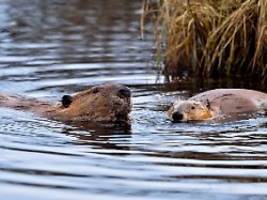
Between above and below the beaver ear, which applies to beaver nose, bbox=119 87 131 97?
above

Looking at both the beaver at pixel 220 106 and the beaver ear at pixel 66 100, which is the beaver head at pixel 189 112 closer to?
the beaver at pixel 220 106

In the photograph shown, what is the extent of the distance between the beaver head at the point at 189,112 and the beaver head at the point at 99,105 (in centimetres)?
44

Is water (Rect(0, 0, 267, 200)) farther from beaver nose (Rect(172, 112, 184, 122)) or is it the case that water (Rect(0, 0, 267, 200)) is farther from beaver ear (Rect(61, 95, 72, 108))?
beaver ear (Rect(61, 95, 72, 108))

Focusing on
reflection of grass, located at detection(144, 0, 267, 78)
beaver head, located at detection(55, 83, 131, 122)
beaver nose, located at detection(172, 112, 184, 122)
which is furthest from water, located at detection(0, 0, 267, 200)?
reflection of grass, located at detection(144, 0, 267, 78)

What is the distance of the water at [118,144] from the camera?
5594 mm

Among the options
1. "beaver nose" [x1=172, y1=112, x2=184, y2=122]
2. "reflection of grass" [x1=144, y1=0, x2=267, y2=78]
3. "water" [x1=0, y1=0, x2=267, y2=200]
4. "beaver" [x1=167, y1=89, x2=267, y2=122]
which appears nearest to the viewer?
"water" [x1=0, y1=0, x2=267, y2=200]

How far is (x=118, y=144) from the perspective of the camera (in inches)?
284

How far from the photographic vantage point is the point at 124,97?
798cm

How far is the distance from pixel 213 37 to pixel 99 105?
9.01 ft

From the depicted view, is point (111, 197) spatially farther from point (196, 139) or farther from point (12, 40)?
point (12, 40)

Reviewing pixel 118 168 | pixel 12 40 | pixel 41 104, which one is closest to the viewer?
pixel 118 168

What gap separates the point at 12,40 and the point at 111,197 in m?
9.49

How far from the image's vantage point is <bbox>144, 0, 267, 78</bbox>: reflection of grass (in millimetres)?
10359

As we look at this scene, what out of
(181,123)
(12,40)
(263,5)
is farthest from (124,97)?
(12,40)
